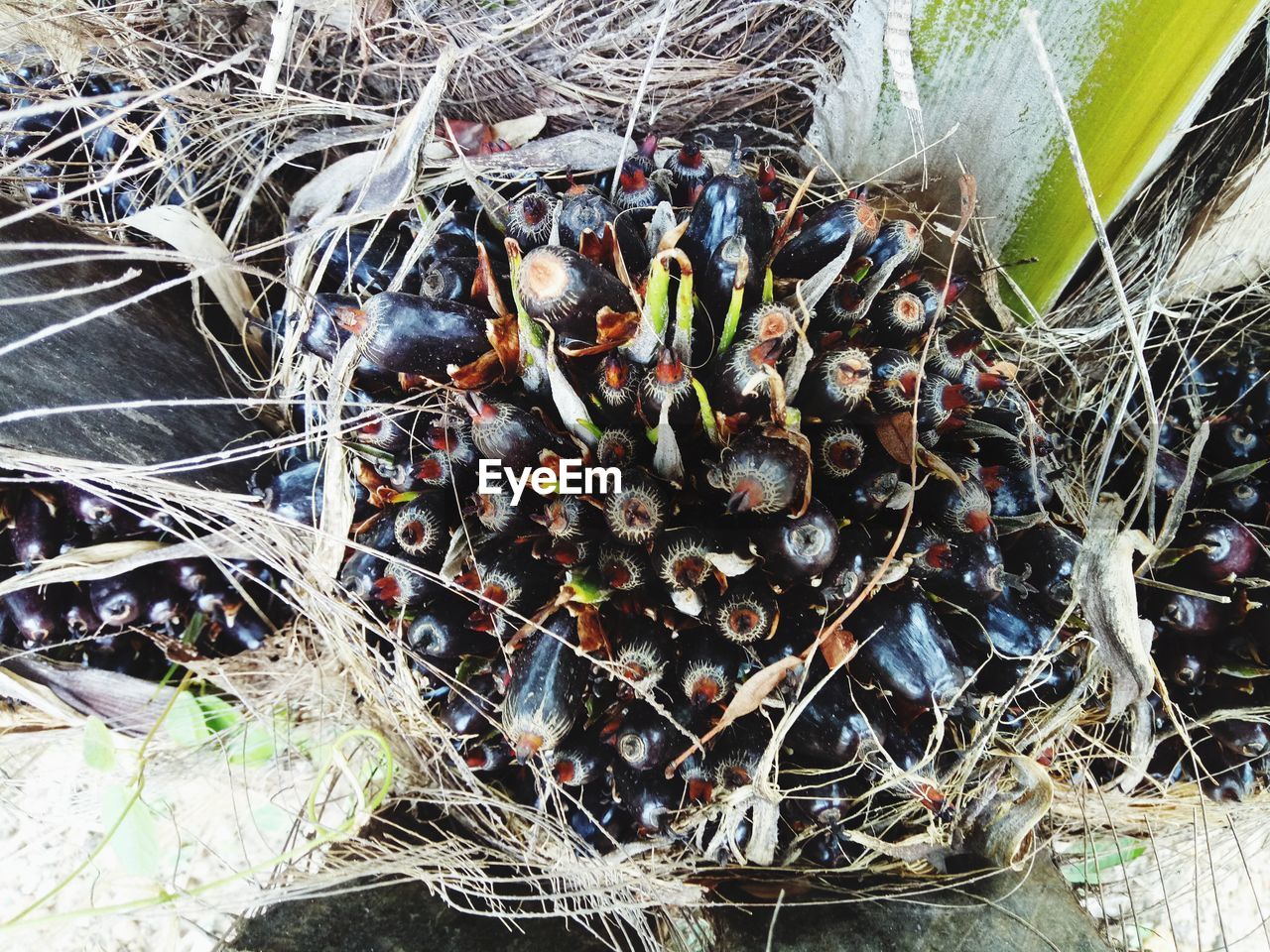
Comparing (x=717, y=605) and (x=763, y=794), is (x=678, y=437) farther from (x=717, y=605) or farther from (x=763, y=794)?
(x=763, y=794)

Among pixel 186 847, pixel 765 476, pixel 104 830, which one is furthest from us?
pixel 186 847

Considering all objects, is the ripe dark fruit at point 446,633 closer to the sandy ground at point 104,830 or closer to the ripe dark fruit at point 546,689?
the ripe dark fruit at point 546,689

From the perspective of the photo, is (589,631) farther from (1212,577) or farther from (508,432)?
(1212,577)

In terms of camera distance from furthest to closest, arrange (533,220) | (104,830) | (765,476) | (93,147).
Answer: (104,830) < (93,147) < (533,220) < (765,476)

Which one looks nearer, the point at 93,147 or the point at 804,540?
the point at 804,540

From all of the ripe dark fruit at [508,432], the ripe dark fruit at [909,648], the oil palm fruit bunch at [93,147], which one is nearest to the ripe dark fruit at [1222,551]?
the ripe dark fruit at [909,648]

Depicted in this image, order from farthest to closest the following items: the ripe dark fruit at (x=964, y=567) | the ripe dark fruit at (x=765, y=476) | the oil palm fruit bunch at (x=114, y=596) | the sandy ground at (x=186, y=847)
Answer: the sandy ground at (x=186, y=847) → the oil palm fruit bunch at (x=114, y=596) → the ripe dark fruit at (x=964, y=567) → the ripe dark fruit at (x=765, y=476)

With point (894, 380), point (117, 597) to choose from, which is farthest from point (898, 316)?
point (117, 597)
